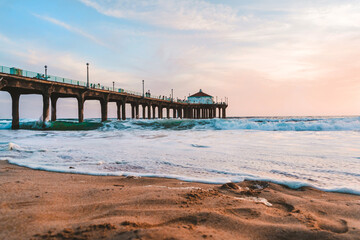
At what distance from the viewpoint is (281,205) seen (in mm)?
2477

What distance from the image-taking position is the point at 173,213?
2053 mm

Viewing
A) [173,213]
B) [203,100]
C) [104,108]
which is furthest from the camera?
[203,100]

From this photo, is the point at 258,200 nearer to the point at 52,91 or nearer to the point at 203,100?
the point at 52,91

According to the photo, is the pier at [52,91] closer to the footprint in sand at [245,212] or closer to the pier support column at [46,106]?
the pier support column at [46,106]

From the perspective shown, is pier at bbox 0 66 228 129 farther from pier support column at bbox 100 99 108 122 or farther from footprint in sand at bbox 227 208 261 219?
footprint in sand at bbox 227 208 261 219

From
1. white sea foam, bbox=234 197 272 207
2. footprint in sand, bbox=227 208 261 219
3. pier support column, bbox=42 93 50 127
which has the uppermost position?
pier support column, bbox=42 93 50 127

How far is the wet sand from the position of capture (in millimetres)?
1649

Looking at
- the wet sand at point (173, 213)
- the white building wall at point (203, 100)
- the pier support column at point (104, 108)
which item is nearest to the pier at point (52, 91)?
the pier support column at point (104, 108)

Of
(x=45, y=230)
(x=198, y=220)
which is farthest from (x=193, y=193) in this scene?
(x=45, y=230)

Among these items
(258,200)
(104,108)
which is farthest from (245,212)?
(104,108)

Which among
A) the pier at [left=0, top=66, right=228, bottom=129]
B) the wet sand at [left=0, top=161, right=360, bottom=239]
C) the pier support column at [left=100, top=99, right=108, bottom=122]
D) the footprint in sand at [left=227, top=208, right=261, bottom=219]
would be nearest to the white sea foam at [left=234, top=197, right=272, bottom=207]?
the wet sand at [left=0, top=161, right=360, bottom=239]

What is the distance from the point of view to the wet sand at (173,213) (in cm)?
165

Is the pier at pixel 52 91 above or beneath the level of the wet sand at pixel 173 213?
above

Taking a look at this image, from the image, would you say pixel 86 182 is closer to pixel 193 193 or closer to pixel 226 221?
pixel 193 193
